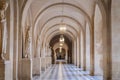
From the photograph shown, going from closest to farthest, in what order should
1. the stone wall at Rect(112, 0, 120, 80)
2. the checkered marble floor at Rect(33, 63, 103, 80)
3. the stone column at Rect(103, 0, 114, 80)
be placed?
the stone wall at Rect(112, 0, 120, 80) < the stone column at Rect(103, 0, 114, 80) < the checkered marble floor at Rect(33, 63, 103, 80)

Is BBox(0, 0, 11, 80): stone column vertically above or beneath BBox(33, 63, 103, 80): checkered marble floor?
above

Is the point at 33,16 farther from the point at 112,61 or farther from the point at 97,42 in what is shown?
the point at 112,61

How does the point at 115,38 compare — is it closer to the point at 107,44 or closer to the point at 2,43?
the point at 107,44

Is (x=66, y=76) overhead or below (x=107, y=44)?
below

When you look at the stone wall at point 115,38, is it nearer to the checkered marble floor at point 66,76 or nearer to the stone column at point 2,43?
the checkered marble floor at point 66,76

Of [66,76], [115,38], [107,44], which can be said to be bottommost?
[66,76]

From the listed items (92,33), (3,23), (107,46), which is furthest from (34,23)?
(3,23)

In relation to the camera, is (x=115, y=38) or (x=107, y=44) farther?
(x=107, y=44)

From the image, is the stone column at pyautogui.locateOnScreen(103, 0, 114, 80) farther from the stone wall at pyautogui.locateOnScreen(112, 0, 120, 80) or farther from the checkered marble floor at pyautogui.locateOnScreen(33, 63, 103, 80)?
the checkered marble floor at pyautogui.locateOnScreen(33, 63, 103, 80)

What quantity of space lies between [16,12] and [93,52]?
718cm

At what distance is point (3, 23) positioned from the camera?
29.6 ft

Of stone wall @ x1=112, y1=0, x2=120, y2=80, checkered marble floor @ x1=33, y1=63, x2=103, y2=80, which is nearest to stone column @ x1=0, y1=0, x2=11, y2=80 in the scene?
stone wall @ x1=112, y1=0, x2=120, y2=80

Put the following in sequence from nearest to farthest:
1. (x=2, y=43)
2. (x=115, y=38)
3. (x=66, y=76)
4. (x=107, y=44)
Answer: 1. (x=2, y=43)
2. (x=115, y=38)
3. (x=107, y=44)
4. (x=66, y=76)

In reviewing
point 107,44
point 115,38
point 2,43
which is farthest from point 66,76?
point 2,43
